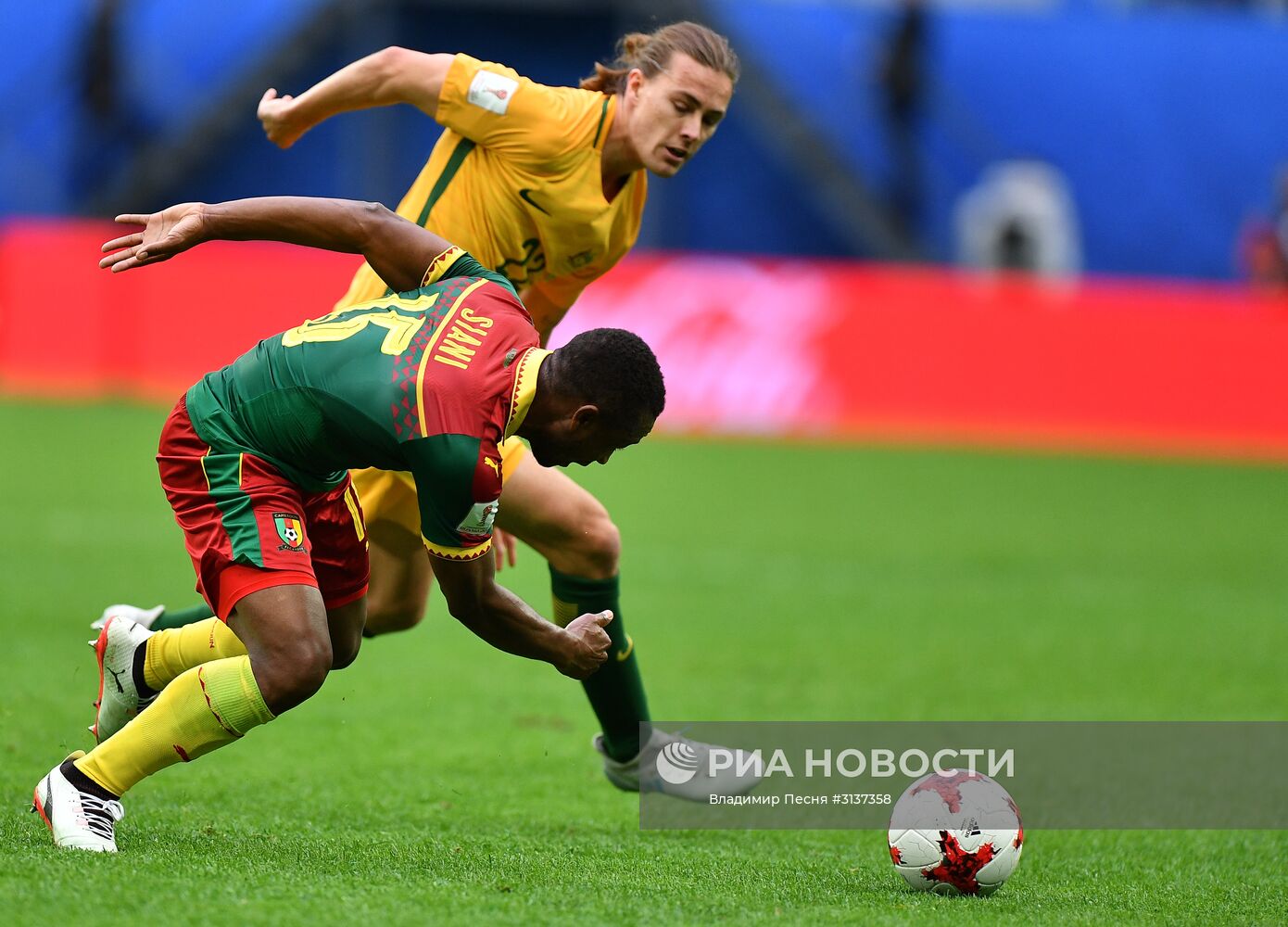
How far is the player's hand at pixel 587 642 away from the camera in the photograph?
4711 mm

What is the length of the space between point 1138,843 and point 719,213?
17.6 metres

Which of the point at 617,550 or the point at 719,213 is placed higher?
the point at 719,213

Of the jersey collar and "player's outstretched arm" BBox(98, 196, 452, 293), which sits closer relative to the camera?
the jersey collar

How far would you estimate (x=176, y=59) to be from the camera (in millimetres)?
21453

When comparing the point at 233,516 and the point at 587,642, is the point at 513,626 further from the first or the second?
the point at 233,516

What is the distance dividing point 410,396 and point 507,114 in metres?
1.55

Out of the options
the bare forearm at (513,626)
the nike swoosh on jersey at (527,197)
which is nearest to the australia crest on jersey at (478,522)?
the bare forearm at (513,626)

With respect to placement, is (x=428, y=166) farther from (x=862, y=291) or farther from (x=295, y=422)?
(x=862, y=291)

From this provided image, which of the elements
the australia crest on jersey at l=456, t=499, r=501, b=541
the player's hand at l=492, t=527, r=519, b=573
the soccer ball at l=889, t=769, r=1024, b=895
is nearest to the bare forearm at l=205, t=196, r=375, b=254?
the australia crest on jersey at l=456, t=499, r=501, b=541

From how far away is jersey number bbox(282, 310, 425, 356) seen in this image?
460cm

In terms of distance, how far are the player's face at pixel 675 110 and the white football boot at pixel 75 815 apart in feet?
8.23

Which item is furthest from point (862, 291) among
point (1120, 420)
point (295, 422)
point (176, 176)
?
point (295, 422)

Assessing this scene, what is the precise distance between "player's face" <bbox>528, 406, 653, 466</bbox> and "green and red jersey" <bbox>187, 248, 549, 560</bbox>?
0.10m

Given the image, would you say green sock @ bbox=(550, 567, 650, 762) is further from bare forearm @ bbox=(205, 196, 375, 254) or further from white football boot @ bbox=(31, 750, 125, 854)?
white football boot @ bbox=(31, 750, 125, 854)
